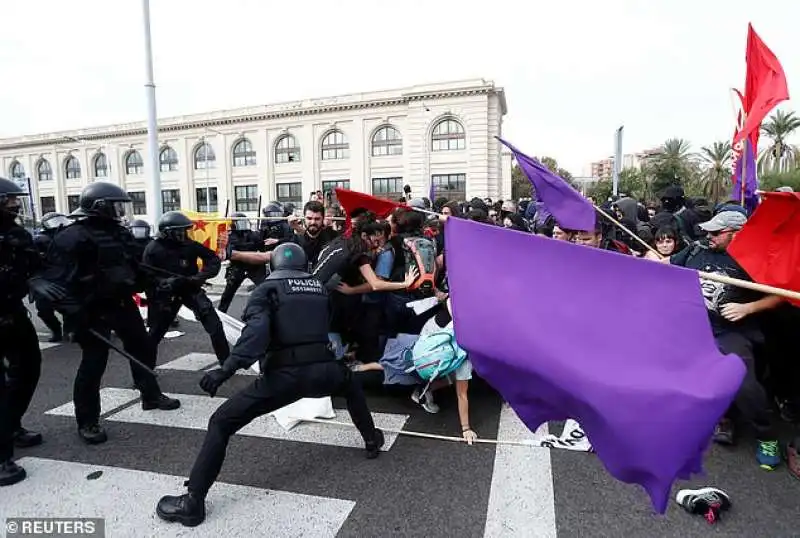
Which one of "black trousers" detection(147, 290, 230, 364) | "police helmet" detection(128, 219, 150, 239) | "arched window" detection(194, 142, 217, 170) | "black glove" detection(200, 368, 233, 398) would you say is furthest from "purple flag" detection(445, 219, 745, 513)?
"arched window" detection(194, 142, 217, 170)

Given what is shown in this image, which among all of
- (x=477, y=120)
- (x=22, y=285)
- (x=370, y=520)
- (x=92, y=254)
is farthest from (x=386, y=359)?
(x=477, y=120)

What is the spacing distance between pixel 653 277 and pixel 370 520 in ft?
7.04

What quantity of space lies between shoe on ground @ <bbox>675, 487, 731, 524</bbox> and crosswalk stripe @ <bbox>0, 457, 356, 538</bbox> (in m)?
2.07

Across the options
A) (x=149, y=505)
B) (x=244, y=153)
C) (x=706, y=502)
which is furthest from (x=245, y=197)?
(x=706, y=502)

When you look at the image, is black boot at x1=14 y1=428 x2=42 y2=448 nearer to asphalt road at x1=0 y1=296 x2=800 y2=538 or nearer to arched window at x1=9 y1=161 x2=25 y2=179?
asphalt road at x1=0 y1=296 x2=800 y2=538

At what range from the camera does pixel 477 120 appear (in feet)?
144

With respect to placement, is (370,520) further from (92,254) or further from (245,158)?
(245,158)

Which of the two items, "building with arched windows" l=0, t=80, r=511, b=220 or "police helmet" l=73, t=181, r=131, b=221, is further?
"building with arched windows" l=0, t=80, r=511, b=220

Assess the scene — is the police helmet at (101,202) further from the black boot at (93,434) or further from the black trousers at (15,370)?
the black boot at (93,434)

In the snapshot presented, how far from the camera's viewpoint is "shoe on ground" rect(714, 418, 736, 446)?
4.00 metres

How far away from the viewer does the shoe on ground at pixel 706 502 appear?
9.84 feet

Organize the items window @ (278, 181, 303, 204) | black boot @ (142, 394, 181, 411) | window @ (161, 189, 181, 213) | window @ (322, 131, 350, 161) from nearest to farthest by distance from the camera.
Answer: black boot @ (142, 394, 181, 411) → window @ (322, 131, 350, 161) → window @ (278, 181, 303, 204) → window @ (161, 189, 181, 213)

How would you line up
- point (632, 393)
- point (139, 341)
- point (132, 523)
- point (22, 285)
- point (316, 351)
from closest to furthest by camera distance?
point (632, 393), point (132, 523), point (316, 351), point (22, 285), point (139, 341)

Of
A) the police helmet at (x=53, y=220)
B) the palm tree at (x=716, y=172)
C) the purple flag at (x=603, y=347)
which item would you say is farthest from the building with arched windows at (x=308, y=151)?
the purple flag at (x=603, y=347)
